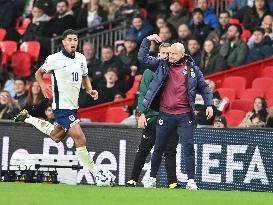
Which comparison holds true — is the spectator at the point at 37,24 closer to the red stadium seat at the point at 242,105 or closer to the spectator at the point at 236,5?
the spectator at the point at 236,5

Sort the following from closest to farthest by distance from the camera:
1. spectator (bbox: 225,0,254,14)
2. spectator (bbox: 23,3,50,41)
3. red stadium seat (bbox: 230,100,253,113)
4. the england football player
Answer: the england football player → red stadium seat (bbox: 230,100,253,113) → spectator (bbox: 225,0,254,14) → spectator (bbox: 23,3,50,41)

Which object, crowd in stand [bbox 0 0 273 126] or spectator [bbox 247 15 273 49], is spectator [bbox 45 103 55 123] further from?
spectator [bbox 247 15 273 49]

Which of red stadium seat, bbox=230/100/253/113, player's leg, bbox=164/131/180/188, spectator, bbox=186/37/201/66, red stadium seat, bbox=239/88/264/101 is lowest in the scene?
player's leg, bbox=164/131/180/188

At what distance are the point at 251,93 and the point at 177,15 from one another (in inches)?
145

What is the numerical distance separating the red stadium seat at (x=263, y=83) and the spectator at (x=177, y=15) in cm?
303

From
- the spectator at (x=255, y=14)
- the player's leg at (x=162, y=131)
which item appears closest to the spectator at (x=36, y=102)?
the spectator at (x=255, y=14)

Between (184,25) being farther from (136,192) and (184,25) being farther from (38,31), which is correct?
(136,192)

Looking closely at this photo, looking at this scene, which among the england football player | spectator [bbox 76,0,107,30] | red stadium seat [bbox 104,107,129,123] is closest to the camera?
the england football player

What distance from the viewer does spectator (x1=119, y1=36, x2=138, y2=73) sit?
939 inches

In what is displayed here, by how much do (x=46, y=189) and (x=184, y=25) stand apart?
9034 mm

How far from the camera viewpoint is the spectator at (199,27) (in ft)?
76.8

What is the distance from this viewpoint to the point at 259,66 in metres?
22.5

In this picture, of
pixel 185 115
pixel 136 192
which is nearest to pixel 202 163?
pixel 185 115

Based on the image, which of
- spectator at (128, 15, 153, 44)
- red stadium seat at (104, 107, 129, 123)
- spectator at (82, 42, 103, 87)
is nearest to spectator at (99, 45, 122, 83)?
spectator at (82, 42, 103, 87)
